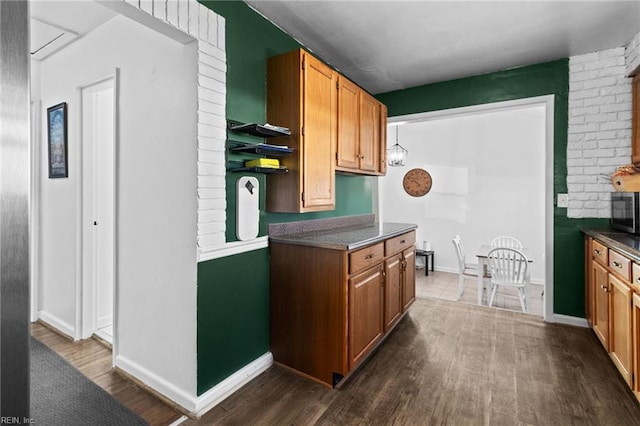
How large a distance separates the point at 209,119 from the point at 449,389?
2167 mm

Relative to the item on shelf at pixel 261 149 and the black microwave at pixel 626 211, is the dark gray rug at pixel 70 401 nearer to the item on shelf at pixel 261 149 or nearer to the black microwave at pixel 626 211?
the item on shelf at pixel 261 149

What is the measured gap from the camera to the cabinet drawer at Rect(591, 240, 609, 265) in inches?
90.5

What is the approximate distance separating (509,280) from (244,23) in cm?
380

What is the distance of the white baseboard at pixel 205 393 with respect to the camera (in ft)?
6.00

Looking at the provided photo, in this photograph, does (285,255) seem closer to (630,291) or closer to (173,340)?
(173,340)

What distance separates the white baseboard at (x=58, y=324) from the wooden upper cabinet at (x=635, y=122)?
4.84m

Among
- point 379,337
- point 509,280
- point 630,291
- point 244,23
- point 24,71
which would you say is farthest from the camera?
point 509,280

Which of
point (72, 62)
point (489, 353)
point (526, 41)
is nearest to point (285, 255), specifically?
point (489, 353)

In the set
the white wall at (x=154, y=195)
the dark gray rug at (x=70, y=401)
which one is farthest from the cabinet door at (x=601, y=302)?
the dark gray rug at (x=70, y=401)

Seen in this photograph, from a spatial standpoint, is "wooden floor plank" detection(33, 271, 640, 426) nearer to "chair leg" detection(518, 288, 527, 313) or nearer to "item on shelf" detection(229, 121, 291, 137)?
"chair leg" detection(518, 288, 527, 313)

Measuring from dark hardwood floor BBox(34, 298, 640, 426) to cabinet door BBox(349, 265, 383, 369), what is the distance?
0.18 meters

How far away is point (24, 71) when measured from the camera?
0.56m

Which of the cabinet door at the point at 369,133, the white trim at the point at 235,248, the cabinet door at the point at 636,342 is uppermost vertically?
the cabinet door at the point at 369,133

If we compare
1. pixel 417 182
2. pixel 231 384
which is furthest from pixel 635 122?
pixel 231 384
